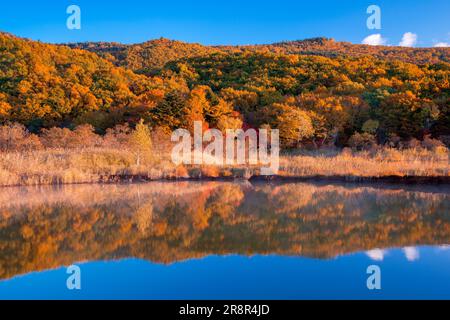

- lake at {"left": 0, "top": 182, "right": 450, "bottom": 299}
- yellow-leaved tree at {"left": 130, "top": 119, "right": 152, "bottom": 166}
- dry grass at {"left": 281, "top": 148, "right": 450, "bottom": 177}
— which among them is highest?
yellow-leaved tree at {"left": 130, "top": 119, "right": 152, "bottom": 166}

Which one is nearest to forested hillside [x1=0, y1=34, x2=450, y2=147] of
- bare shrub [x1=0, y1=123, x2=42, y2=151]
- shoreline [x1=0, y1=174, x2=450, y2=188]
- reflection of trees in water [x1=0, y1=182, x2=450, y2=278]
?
bare shrub [x1=0, y1=123, x2=42, y2=151]

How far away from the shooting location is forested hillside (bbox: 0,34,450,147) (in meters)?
28.8

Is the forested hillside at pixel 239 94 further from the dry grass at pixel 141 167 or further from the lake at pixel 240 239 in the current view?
the lake at pixel 240 239

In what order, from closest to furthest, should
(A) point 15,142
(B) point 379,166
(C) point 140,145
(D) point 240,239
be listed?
(D) point 240,239 → (B) point 379,166 → (C) point 140,145 → (A) point 15,142

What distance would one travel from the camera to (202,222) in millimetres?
9188

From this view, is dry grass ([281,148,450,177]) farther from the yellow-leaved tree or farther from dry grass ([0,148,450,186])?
the yellow-leaved tree

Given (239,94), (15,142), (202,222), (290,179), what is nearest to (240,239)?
(202,222)

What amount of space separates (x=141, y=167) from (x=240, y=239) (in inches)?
365

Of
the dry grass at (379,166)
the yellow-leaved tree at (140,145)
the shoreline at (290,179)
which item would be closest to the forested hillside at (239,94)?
the dry grass at (379,166)

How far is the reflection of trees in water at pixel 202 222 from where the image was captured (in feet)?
23.3

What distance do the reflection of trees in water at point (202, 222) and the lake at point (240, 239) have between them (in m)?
0.02

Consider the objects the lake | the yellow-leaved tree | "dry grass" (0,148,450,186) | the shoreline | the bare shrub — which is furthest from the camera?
the bare shrub

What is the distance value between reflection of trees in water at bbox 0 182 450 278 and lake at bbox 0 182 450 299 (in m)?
0.02

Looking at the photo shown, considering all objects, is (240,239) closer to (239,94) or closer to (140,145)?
(140,145)
